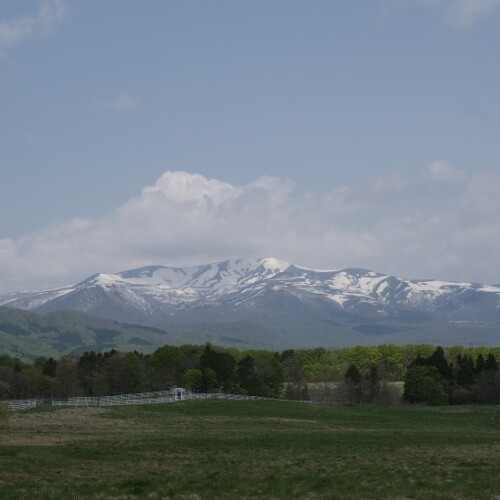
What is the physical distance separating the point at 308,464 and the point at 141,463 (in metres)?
8.13

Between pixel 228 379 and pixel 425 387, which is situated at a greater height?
pixel 228 379

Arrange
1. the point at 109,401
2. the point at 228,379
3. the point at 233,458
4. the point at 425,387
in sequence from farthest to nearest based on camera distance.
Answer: the point at 228,379 < the point at 425,387 < the point at 109,401 < the point at 233,458

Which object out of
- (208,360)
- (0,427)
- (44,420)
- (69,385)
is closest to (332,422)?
(44,420)

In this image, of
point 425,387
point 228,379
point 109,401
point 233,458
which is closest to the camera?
point 233,458

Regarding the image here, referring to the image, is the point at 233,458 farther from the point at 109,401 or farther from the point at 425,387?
the point at 425,387

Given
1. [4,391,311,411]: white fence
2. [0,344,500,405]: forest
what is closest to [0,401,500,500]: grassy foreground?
[4,391,311,411]: white fence

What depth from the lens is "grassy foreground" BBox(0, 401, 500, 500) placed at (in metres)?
29.0

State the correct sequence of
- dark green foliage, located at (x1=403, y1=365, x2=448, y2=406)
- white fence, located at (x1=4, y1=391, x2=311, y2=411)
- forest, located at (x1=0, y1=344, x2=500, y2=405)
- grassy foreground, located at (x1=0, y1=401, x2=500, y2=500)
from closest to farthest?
grassy foreground, located at (x1=0, y1=401, x2=500, y2=500), white fence, located at (x1=4, y1=391, x2=311, y2=411), dark green foliage, located at (x1=403, y1=365, x2=448, y2=406), forest, located at (x1=0, y1=344, x2=500, y2=405)

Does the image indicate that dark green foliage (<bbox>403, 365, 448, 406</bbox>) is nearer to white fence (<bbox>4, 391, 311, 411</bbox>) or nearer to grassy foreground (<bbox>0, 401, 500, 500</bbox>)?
white fence (<bbox>4, 391, 311, 411</bbox>)

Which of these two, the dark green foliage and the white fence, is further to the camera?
the dark green foliage

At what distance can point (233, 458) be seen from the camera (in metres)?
41.9

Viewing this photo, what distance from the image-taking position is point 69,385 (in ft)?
472

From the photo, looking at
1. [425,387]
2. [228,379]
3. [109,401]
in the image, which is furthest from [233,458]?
[228,379]

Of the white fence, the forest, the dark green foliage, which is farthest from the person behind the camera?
the forest
